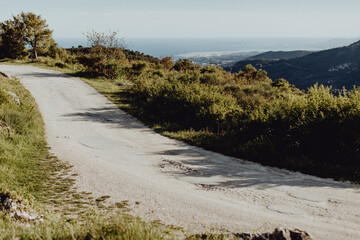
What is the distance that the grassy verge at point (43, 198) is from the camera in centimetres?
377

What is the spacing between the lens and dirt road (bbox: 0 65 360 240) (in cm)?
553

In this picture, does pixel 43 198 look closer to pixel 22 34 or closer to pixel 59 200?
pixel 59 200

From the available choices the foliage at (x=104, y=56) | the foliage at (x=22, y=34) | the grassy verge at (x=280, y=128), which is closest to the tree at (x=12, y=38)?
the foliage at (x=22, y=34)

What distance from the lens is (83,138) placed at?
11.3 metres

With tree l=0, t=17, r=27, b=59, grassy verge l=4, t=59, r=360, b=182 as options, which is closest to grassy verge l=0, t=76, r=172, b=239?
grassy verge l=4, t=59, r=360, b=182

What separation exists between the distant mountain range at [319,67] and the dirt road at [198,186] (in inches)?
5028

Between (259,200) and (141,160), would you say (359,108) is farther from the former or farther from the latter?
(141,160)

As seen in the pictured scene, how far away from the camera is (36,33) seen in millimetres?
41250

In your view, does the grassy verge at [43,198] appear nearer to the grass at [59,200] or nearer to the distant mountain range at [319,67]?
the grass at [59,200]

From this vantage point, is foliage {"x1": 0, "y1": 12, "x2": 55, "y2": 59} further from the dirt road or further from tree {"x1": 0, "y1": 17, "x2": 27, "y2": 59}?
the dirt road

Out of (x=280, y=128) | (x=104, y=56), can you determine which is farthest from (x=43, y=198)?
(x=104, y=56)

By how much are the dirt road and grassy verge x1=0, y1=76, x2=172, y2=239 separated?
50 cm

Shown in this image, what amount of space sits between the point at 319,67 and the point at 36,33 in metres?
150

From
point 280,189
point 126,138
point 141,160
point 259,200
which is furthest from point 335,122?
point 126,138
